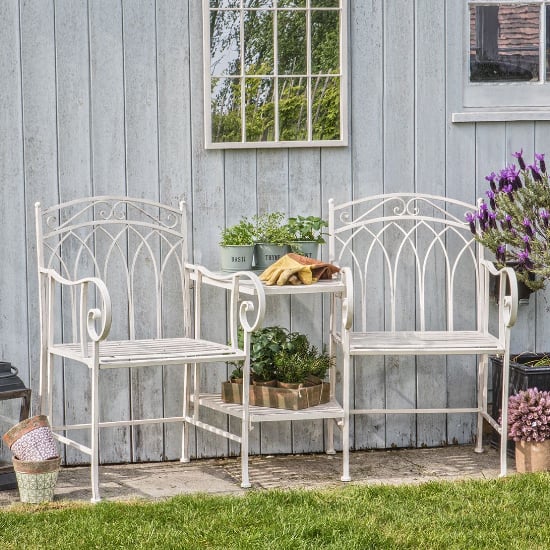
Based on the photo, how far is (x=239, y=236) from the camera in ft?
13.9

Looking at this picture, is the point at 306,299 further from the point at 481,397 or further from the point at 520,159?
the point at 520,159

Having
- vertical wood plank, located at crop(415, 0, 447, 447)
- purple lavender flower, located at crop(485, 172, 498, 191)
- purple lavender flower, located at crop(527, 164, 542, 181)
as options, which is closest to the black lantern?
vertical wood plank, located at crop(415, 0, 447, 447)

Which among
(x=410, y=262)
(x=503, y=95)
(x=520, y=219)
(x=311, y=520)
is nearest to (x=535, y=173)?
(x=520, y=219)

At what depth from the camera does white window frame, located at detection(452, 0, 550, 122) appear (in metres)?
4.54

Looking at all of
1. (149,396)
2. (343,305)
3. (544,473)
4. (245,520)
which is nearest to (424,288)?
(343,305)

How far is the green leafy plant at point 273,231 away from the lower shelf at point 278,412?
2.19 ft

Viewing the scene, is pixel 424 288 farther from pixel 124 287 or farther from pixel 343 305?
pixel 124 287

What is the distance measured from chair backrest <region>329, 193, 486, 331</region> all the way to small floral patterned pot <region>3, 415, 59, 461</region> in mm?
1409

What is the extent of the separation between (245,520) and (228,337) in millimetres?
1199

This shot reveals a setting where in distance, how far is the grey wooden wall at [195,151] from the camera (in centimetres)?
426

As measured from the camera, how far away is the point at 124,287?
14.3 ft

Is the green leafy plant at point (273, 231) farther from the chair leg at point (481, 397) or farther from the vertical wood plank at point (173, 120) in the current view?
the chair leg at point (481, 397)

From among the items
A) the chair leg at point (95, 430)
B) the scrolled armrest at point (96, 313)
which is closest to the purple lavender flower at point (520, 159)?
the scrolled armrest at point (96, 313)

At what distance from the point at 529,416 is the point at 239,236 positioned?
1325mm
